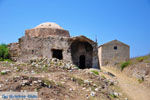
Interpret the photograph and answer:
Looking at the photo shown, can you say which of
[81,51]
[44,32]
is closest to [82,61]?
[81,51]

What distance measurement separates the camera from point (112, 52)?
84.8 feet

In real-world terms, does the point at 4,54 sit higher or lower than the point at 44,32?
lower

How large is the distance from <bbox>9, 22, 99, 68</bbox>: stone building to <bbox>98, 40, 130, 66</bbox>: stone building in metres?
7.51

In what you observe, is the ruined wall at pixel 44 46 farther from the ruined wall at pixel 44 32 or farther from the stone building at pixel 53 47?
the ruined wall at pixel 44 32

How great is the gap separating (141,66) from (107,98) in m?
7.76

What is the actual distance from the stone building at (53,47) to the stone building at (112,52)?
296 inches

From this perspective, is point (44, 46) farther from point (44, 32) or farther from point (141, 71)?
point (141, 71)

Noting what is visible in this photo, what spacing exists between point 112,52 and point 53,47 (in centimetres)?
1235

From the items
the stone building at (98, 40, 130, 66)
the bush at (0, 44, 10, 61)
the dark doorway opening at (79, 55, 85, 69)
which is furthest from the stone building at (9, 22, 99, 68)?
the stone building at (98, 40, 130, 66)

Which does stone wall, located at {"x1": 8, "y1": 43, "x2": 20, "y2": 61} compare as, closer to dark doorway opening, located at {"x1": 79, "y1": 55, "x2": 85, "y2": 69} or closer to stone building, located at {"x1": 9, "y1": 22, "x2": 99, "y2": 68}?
stone building, located at {"x1": 9, "y1": 22, "x2": 99, "y2": 68}

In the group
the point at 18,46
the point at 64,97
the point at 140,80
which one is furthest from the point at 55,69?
the point at 18,46

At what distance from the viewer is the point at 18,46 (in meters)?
17.3

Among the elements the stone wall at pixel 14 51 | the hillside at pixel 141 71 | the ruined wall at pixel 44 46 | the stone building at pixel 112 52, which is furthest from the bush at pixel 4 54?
the stone building at pixel 112 52

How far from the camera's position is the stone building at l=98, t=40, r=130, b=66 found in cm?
2561
